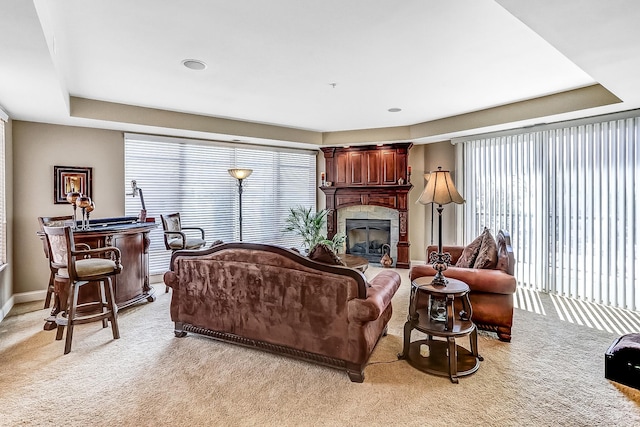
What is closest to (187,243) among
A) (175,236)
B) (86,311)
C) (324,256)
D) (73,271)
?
(175,236)

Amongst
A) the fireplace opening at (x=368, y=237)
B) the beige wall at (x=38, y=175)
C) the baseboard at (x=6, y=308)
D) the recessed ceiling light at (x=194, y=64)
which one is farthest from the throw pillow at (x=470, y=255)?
the baseboard at (x=6, y=308)

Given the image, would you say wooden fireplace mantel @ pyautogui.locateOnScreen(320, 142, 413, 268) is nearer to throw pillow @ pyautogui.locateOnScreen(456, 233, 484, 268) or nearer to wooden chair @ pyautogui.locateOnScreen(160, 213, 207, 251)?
throw pillow @ pyautogui.locateOnScreen(456, 233, 484, 268)

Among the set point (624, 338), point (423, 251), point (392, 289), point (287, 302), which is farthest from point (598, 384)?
point (423, 251)

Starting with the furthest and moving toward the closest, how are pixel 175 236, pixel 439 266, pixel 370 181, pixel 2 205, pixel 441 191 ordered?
pixel 370 181 < pixel 175 236 < pixel 2 205 < pixel 441 191 < pixel 439 266

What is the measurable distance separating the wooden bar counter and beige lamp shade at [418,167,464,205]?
3.23 meters

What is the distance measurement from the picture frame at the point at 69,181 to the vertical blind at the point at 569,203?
5.78 metres

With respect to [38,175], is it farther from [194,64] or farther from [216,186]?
[194,64]

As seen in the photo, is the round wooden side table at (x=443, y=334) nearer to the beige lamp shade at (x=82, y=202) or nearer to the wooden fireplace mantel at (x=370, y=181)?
the beige lamp shade at (x=82, y=202)

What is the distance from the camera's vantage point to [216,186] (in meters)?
5.88

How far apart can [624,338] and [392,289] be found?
1.76 meters

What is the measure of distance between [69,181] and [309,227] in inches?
148

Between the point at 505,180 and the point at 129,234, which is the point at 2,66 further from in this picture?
the point at 505,180

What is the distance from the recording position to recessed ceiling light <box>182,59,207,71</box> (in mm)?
3053

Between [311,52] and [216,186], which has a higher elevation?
[311,52]
